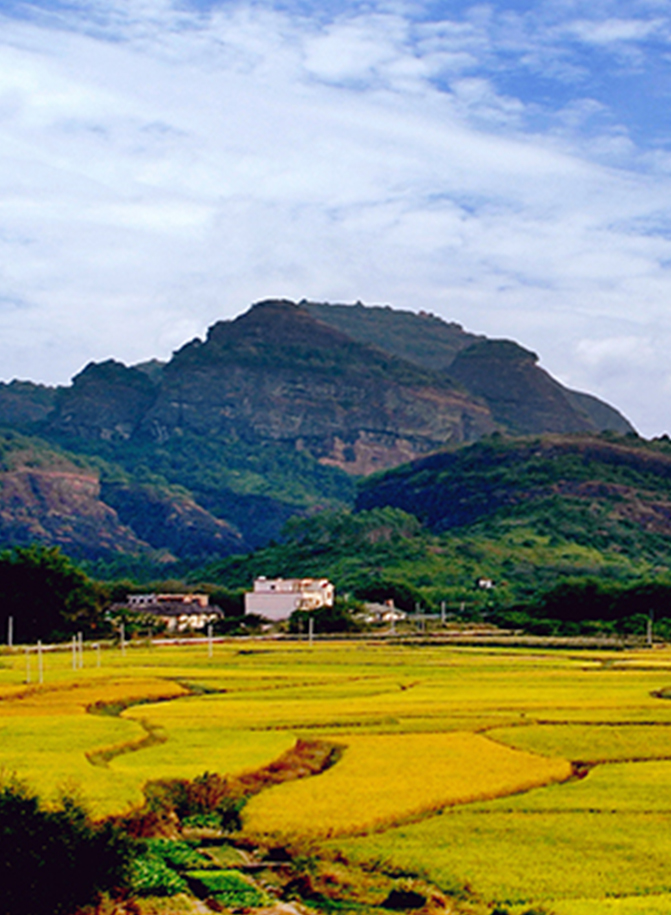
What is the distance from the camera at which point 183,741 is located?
144ft

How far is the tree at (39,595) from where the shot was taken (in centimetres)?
11506

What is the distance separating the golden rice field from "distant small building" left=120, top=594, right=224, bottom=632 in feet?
221

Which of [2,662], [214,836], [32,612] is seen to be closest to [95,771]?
[214,836]

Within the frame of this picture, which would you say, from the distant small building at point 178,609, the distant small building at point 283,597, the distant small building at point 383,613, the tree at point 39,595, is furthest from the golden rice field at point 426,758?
the distant small building at point 283,597

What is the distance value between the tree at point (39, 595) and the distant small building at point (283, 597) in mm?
46535

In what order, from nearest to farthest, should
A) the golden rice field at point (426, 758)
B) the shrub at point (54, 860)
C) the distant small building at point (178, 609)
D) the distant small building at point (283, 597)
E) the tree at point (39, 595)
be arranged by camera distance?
the shrub at point (54, 860) < the golden rice field at point (426, 758) < the tree at point (39, 595) < the distant small building at point (178, 609) < the distant small building at point (283, 597)

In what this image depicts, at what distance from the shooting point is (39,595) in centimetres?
11519

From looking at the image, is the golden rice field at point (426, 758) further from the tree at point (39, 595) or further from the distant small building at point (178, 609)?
the distant small building at point (178, 609)

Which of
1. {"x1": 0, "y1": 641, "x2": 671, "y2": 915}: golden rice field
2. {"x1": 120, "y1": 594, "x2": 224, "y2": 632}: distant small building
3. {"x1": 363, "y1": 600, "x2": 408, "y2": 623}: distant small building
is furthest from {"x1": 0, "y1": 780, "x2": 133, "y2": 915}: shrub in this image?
{"x1": 363, "y1": 600, "x2": 408, "y2": 623}: distant small building

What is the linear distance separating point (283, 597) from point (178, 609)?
16823 mm

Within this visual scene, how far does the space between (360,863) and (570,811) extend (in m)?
6.88

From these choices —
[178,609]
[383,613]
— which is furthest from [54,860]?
[383,613]

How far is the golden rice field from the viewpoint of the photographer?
2702 cm

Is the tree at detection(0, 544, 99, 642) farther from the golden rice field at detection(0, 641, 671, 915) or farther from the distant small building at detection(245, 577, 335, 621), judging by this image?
the distant small building at detection(245, 577, 335, 621)
